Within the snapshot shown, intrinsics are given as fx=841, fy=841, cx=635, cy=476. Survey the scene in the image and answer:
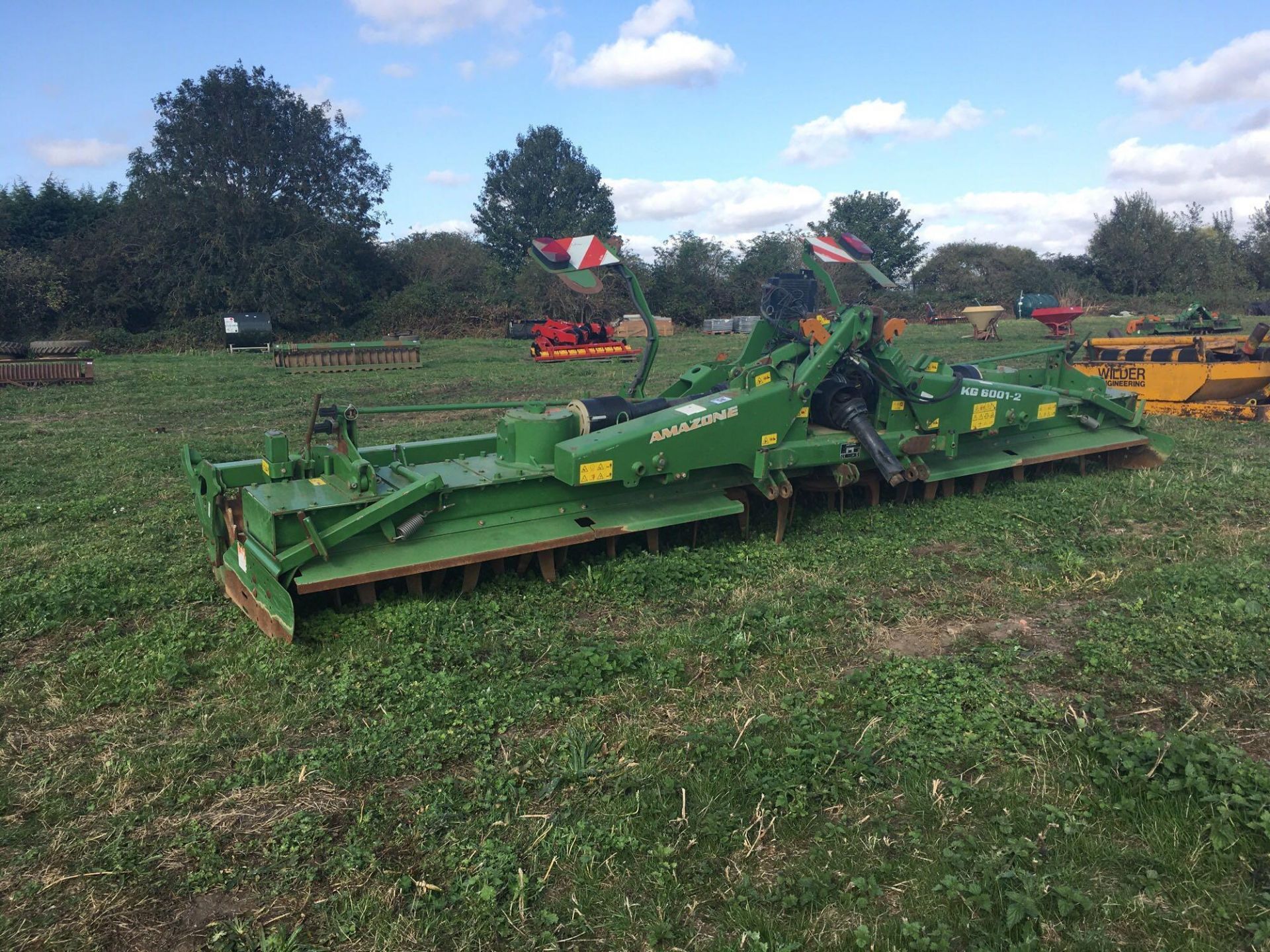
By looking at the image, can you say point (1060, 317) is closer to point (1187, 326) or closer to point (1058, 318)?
point (1058, 318)

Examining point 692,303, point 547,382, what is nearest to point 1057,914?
point 547,382

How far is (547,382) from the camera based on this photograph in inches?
716

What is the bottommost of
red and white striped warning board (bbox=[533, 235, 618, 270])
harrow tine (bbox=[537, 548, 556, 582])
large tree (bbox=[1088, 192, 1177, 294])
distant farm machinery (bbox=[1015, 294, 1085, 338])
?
harrow tine (bbox=[537, 548, 556, 582])

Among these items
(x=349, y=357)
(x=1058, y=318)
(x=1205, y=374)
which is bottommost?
(x=1205, y=374)

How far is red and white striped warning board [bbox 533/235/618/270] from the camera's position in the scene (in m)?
6.37

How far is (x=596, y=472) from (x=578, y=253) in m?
1.86

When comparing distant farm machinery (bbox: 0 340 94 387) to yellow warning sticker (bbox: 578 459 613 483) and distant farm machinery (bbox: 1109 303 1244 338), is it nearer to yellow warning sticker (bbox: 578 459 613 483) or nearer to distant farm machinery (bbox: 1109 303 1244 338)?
yellow warning sticker (bbox: 578 459 613 483)

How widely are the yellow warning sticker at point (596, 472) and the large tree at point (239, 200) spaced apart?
3312 cm

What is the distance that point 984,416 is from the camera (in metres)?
7.64

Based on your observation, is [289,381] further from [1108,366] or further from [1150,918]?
[1150,918]

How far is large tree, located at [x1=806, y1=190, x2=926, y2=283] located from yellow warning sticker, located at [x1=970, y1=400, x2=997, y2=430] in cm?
4488

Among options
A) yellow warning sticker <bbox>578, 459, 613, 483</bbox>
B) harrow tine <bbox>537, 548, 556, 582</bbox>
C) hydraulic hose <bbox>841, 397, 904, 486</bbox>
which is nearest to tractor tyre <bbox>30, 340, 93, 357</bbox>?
harrow tine <bbox>537, 548, 556, 582</bbox>

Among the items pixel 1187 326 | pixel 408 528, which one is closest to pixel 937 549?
pixel 408 528

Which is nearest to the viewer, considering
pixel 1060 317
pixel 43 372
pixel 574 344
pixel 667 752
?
pixel 667 752
